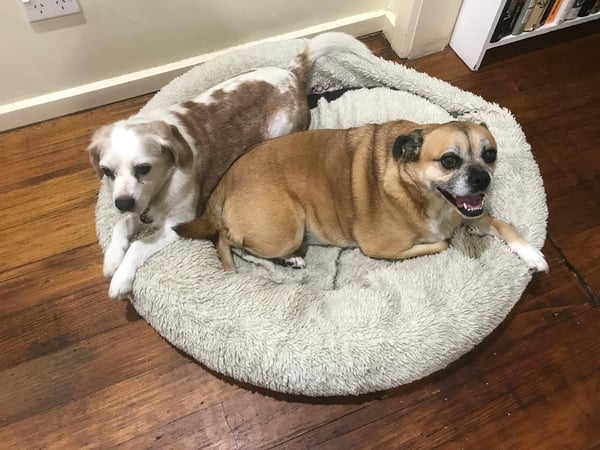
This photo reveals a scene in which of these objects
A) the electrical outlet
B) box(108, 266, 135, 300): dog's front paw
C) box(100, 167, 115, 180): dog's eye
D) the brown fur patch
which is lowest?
box(108, 266, 135, 300): dog's front paw

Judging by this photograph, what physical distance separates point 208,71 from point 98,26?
0.50 meters

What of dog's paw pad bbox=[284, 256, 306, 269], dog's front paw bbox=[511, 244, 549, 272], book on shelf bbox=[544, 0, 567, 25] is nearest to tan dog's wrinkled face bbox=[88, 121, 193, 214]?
dog's paw pad bbox=[284, 256, 306, 269]

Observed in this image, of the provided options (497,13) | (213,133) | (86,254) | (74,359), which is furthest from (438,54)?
(74,359)

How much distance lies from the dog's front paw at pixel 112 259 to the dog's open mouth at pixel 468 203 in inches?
44.7

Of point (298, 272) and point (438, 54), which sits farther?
point (438, 54)

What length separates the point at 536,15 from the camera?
2551mm

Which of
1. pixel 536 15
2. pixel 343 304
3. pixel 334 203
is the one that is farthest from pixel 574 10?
pixel 343 304

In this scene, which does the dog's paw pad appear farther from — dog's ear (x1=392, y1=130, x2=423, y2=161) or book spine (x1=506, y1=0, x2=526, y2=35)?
book spine (x1=506, y1=0, x2=526, y2=35)

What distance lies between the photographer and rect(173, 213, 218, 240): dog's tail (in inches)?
73.2

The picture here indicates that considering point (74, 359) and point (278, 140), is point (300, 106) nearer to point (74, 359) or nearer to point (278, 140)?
point (278, 140)

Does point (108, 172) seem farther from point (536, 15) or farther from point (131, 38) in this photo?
point (536, 15)

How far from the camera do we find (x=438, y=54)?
9.21 ft

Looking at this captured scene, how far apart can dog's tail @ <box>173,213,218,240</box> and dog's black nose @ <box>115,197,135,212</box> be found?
0.87 ft

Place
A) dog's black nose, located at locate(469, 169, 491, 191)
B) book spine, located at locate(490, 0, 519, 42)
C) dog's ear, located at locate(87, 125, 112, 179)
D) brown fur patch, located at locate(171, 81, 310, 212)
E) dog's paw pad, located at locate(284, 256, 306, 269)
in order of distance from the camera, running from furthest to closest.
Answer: book spine, located at locate(490, 0, 519, 42) → dog's paw pad, located at locate(284, 256, 306, 269) → brown fur patch, located at locate(171, 81, 310, 212) → dog's ear, located at locate(87, 125, 112, 179) → dog's black nose, located at locate(469, 169, 491, 191)
